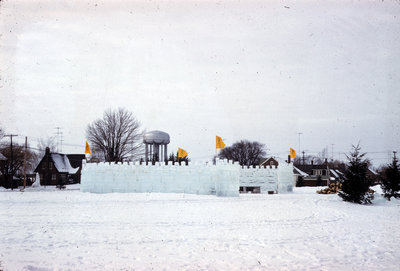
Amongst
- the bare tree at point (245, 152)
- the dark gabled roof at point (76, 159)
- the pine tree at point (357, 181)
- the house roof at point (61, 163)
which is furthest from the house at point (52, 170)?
the pine tree at point (357, 181)

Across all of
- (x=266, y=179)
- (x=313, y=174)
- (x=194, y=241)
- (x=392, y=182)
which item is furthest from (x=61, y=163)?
(x=194, y=241)

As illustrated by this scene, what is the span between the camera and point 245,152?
88.9 m

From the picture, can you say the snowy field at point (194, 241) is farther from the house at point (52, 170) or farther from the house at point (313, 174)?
the house at point (313, 174)

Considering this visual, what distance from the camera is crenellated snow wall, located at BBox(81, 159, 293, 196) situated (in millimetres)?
24969

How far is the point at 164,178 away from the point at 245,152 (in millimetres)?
64042

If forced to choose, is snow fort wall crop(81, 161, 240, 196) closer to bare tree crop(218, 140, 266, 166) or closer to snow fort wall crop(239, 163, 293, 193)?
snow fort wall crop(239, 163, 293, 193)

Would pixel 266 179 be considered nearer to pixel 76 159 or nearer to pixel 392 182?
pixel 392 182

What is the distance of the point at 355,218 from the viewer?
49.2 ft

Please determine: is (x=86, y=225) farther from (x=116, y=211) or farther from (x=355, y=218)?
(x=355, y=218)

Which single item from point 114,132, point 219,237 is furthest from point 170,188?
point 114,132

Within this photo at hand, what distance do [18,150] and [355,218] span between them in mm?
57240

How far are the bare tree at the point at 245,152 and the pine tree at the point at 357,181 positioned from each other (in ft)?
211

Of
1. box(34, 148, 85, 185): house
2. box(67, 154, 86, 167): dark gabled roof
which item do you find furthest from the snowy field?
box(67, 154, 86, 167): dark gabled roof

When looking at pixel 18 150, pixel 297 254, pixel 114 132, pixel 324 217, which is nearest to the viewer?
pixel 297 254
